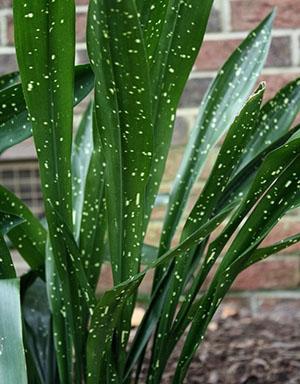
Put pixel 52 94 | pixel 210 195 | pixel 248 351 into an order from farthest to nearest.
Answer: pixel 248 351 < pixel 210 195 < pixel 52 94

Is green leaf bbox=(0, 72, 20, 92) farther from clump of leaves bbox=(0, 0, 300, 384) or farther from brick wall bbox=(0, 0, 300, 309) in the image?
brick wall bbox=(0, 0, 300, 309)

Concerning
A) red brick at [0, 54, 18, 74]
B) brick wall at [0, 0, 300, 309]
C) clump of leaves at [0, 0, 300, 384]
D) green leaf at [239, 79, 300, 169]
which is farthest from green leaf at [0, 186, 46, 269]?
red brick at [0, 54, 18, 74]

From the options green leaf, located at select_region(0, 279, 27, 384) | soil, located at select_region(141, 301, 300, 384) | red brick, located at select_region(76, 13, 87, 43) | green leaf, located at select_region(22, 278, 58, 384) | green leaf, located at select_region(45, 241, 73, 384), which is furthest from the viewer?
red brick, located at select_region(76, 13, 87, 43)

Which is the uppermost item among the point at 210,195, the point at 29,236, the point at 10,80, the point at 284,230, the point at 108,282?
the point at 10,80

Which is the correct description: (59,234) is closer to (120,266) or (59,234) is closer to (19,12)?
(120,266)

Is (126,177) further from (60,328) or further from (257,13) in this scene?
(257,13)

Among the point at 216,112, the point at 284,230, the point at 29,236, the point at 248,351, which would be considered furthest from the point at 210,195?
the point at 284,230

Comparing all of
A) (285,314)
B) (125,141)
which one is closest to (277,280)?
(285,314)
